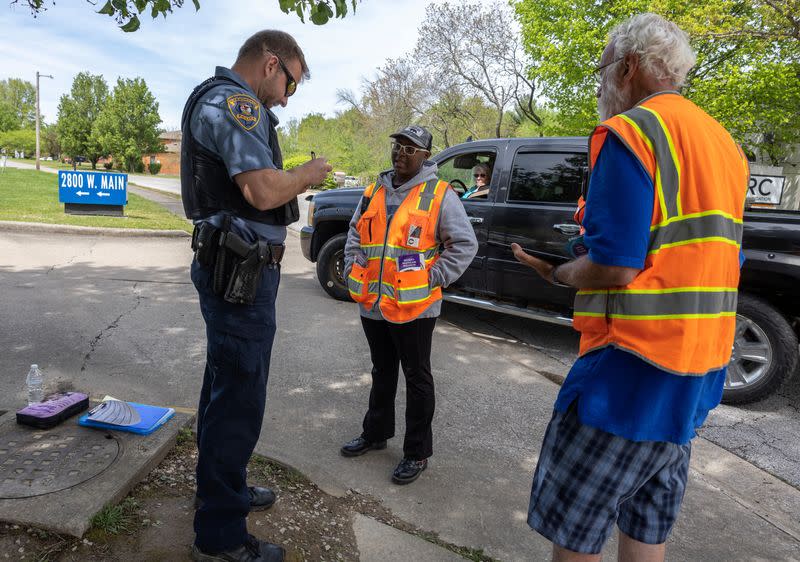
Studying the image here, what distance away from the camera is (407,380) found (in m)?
2.96

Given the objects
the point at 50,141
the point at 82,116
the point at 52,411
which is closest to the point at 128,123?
the point at 82,116

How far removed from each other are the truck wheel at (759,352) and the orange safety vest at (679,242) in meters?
3.41

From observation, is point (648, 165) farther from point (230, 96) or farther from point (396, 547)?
point (396, 547)

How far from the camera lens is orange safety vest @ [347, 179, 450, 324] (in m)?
2.85

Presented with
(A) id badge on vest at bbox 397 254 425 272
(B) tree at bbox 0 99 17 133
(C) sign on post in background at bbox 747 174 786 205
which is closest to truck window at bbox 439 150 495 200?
(A) id badge on vest at bbox 397 254 425 272

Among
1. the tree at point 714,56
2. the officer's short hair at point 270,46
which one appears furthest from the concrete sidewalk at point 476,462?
the tree at point 714,56

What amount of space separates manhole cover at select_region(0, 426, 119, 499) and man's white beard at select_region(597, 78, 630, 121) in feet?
8.52

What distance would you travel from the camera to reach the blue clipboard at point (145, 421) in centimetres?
286

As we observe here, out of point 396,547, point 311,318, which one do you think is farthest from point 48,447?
point 311,318

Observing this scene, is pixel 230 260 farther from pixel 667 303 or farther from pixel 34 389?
pixel 34 389

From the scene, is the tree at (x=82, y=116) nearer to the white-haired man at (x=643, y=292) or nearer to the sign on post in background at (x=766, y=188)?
the sign on post in background at (x=766, y=188)

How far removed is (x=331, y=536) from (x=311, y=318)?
364cm

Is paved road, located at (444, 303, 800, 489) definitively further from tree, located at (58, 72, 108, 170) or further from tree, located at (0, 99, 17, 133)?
tree, located at (0, 99, 17, 133)

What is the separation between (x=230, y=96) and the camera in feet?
6.30
